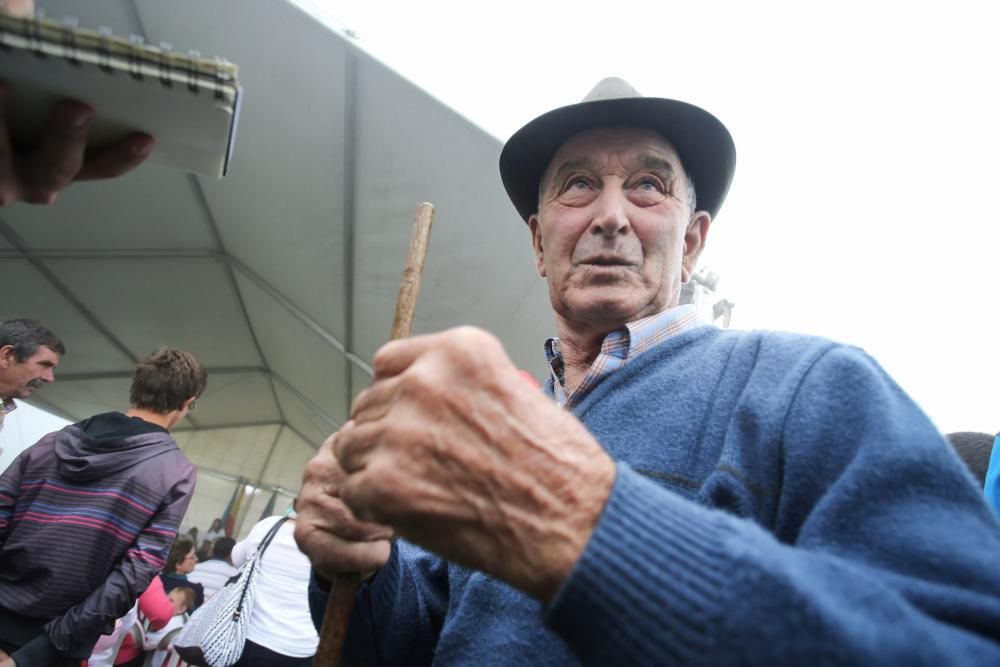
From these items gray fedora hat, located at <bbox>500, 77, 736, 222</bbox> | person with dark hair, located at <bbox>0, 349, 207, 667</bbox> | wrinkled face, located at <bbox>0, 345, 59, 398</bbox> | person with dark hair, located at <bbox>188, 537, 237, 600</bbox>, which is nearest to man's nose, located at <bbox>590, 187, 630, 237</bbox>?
gray fedora hat, located at <bbox>500, 77, 736, 222</bbox>

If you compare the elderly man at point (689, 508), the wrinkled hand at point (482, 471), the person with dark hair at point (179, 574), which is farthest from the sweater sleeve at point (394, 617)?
the person with dark hair at point (179, 574)

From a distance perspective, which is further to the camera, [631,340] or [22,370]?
[22,370]

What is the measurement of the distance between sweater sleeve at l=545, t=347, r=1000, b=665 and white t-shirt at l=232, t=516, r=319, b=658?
2846mm

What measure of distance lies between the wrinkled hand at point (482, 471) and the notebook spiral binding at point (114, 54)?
62cm

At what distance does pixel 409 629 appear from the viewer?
132 cm

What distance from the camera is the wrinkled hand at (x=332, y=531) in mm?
1169

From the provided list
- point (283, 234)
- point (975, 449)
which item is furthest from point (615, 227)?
point (283, 234)

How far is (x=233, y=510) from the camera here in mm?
12539

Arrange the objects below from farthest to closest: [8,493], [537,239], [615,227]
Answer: [8,493] < [537,239] < [615,227]

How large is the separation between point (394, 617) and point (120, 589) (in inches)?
61.7

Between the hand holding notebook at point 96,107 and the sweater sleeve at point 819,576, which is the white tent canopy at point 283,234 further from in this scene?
the sweater sleeve at point 819,576

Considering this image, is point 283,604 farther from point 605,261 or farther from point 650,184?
point 650,184

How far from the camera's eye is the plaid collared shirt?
124 cm

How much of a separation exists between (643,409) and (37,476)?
2.64 metres
